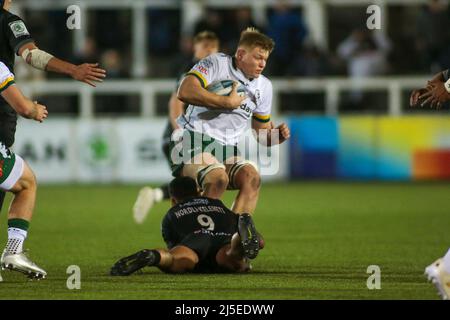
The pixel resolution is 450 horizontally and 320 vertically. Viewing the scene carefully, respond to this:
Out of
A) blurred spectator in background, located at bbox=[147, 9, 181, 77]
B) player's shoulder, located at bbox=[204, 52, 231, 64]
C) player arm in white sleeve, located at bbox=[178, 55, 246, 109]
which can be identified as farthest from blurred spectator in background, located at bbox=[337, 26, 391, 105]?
player arm in white sleeve, located at bbox=[178, 55, 246, 109]

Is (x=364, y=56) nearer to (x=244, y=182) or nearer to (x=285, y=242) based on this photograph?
(x=285, y=242)

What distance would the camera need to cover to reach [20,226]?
29.6 feet

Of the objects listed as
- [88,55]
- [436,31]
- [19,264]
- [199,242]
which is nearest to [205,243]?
[199,242]

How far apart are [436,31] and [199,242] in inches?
510

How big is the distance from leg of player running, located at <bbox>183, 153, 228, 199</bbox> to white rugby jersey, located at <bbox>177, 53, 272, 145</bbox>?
0.87 ft

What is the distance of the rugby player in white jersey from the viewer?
10.0 m

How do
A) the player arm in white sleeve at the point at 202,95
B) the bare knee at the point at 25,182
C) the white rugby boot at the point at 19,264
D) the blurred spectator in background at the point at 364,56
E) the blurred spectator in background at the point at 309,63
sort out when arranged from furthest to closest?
the blurred spectator in background at the point at 364,56
the blurred spectator in background at the point at 309,63
the player arm in white sleeve at the point at 202,95
the bare knee at the point at 25,182
the white rugby boot at the point at 19,264

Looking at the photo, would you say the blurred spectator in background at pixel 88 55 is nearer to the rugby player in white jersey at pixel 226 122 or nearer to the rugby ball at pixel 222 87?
the rugby player in white jersey at pixel 226 122

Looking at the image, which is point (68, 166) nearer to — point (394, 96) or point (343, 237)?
point (394, 96)

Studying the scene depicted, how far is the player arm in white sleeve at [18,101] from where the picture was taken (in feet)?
27.9

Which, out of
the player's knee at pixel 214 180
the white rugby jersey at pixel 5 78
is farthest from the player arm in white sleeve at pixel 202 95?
the white rugby jersey at pixel 5 78

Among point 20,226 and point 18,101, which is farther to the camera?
point 20,226

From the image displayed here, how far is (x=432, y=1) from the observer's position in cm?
2097

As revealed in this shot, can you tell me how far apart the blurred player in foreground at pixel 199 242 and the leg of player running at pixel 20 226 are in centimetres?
69
